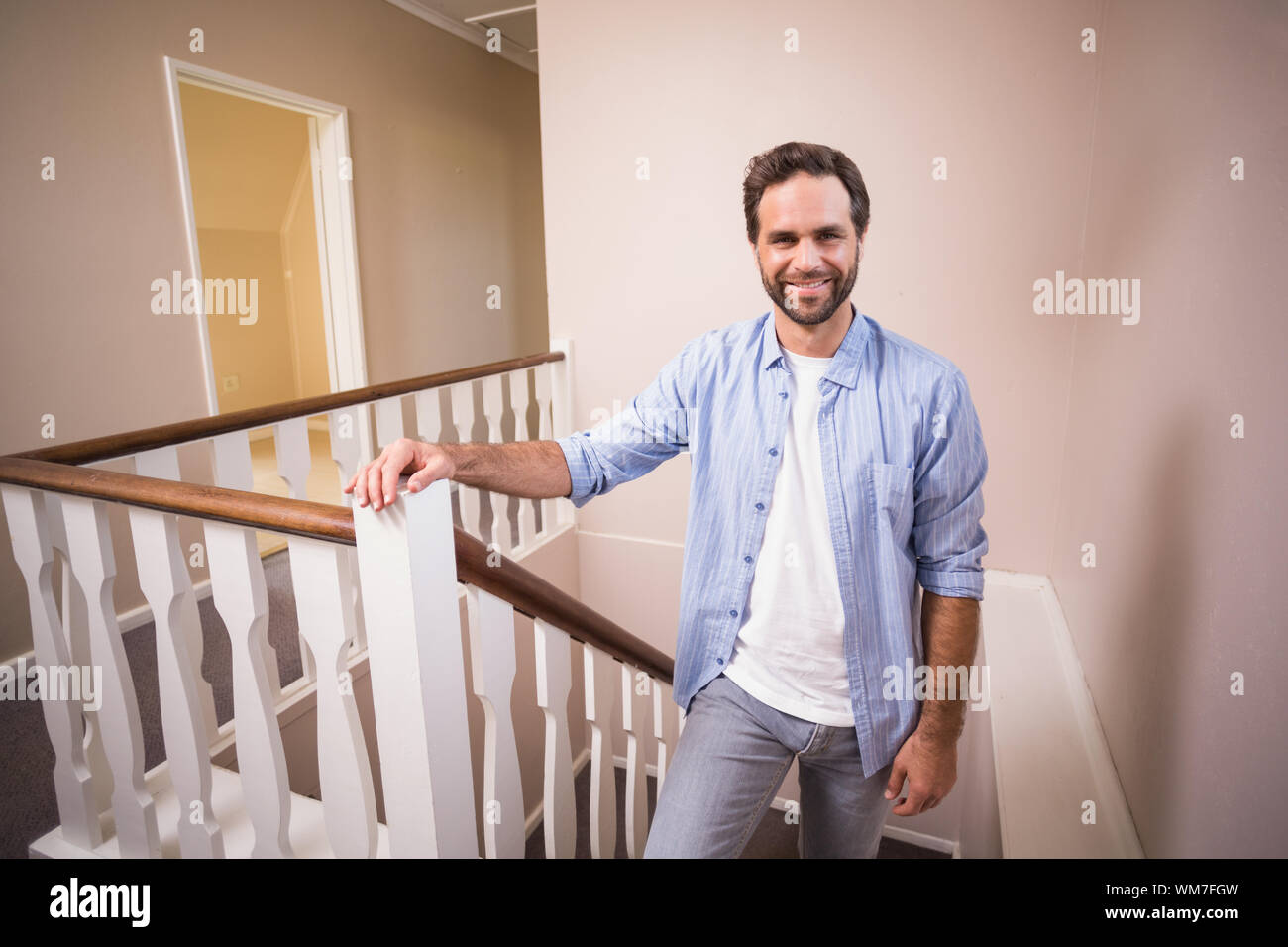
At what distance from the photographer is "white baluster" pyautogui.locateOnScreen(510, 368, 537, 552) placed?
322cm

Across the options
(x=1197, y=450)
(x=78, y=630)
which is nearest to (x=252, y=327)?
(x=78, y=630)

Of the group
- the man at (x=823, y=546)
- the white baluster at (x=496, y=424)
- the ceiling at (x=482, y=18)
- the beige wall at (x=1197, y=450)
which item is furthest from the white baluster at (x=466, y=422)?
Result: the ceiling at (x=482, y=18)

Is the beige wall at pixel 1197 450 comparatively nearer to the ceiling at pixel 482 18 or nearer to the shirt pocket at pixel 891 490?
the shirt pocket at pixel 891 490

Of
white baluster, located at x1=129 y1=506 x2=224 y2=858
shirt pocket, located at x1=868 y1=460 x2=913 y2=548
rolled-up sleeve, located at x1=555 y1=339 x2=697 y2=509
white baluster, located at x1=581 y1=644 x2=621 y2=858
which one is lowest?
white baluster, located at x1=581 y1=644 x2=621 y2=858

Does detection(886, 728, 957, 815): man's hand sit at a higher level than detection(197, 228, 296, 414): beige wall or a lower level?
lower

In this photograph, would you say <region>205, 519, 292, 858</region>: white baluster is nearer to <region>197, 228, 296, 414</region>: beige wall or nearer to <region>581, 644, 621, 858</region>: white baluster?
<region>581, 644, 621, 858</region>: white baluster

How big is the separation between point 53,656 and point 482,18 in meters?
4.63

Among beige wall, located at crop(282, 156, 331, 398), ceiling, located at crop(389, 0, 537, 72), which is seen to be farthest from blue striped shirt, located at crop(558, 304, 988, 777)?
beige wall, located at crop(282, 156, 331, 398)

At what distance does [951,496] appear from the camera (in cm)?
131

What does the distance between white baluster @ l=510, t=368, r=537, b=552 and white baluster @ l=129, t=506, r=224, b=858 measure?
189 centimetres

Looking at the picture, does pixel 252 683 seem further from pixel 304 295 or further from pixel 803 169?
pixel 304 295
